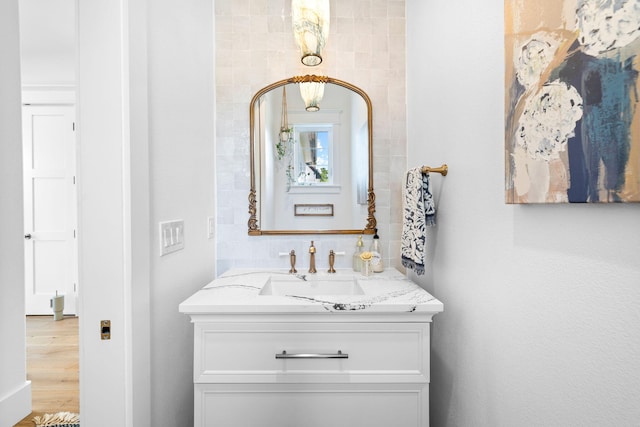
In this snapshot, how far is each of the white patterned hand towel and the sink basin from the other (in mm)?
330

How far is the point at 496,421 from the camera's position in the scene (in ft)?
2.83

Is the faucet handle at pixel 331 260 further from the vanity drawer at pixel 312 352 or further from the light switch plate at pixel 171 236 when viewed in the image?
the light switch plate at pixel 171 236

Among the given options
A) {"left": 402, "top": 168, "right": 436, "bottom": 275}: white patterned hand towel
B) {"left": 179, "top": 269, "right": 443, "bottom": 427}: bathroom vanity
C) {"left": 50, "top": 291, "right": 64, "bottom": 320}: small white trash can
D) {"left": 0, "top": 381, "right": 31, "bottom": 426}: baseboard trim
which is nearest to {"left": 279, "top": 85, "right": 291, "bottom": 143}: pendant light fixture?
{"left": 402, "top": 168, "right": 436, "bottom": 275}: white patterned hand towel

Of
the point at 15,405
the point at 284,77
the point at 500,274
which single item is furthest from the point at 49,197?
the point at 500,274

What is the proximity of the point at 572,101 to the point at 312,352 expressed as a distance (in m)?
0.98

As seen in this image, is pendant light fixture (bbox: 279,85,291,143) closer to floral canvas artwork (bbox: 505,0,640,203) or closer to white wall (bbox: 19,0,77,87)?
floral canvas artwork (bbox: 505,0,640,203)

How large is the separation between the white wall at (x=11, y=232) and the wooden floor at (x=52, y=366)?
0.13m

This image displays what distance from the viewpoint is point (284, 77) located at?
5.34 ft

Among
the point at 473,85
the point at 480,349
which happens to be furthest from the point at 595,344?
the point at 473,85

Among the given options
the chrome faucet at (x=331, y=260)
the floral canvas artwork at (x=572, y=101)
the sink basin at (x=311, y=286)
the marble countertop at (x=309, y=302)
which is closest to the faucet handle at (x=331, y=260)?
the chrome faucet at (x=331, y=260)

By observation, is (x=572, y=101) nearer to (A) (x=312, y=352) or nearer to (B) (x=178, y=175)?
(A) (x=312, y=352)

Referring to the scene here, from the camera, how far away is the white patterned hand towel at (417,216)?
1.17 meters

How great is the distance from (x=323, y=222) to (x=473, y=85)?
0.95 meters

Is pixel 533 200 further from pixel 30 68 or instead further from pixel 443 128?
pixel 30 68
